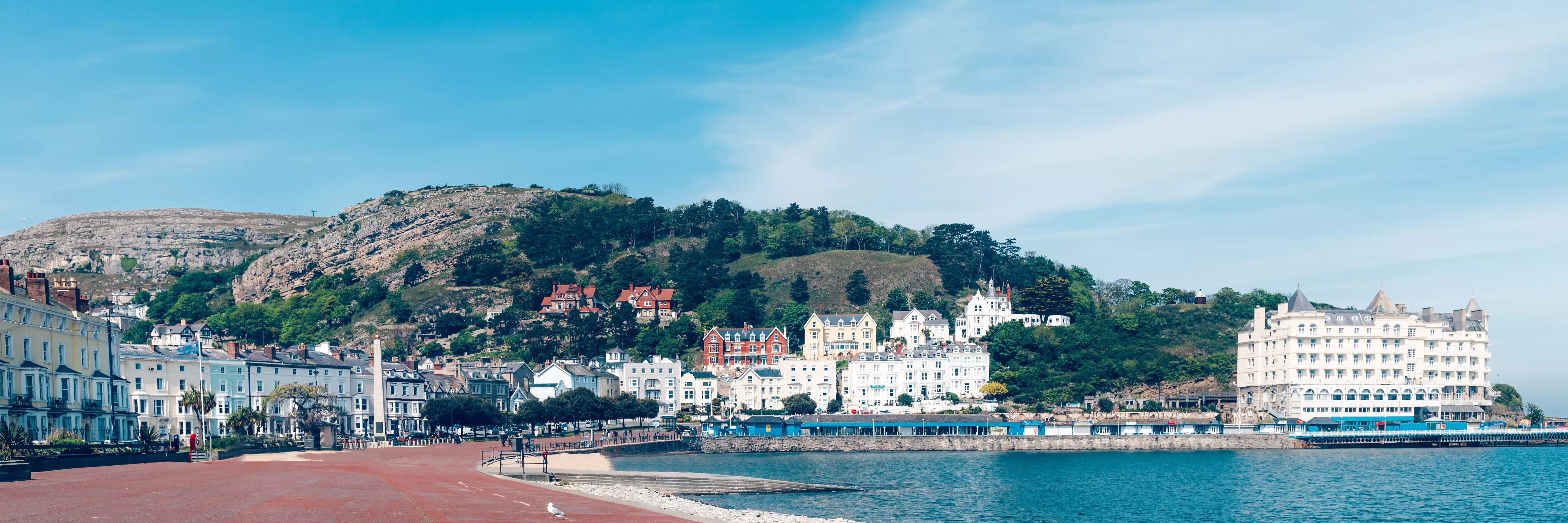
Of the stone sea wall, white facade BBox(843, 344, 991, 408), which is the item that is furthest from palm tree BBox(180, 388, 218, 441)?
white facade BBox(843, 344, 991, 408)

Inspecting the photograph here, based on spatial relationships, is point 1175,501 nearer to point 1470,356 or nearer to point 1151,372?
point 1151,372

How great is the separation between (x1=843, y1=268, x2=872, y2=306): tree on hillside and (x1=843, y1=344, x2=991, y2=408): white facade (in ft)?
146

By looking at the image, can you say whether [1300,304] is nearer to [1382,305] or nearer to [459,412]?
[1382,305]

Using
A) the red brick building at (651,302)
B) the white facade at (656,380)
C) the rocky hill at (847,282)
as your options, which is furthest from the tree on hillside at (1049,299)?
the red brick building at (651,302)

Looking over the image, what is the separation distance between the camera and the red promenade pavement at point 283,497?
28.6 m

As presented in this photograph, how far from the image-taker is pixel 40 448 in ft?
155

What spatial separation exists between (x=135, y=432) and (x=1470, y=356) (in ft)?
420

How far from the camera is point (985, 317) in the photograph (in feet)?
539

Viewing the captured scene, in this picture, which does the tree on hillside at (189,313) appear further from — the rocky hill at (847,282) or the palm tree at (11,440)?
the palm tree at (11,440)

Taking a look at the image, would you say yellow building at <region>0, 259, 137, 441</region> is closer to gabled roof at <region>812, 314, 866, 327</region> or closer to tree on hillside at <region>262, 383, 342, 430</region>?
tree on hillside at <region>262, 383, 342, 430</region>

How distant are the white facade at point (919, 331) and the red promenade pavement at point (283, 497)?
366 ft

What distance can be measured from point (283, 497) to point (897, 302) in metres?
151

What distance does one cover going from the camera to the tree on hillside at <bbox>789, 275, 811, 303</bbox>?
189m

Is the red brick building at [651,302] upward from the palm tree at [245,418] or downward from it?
upward
